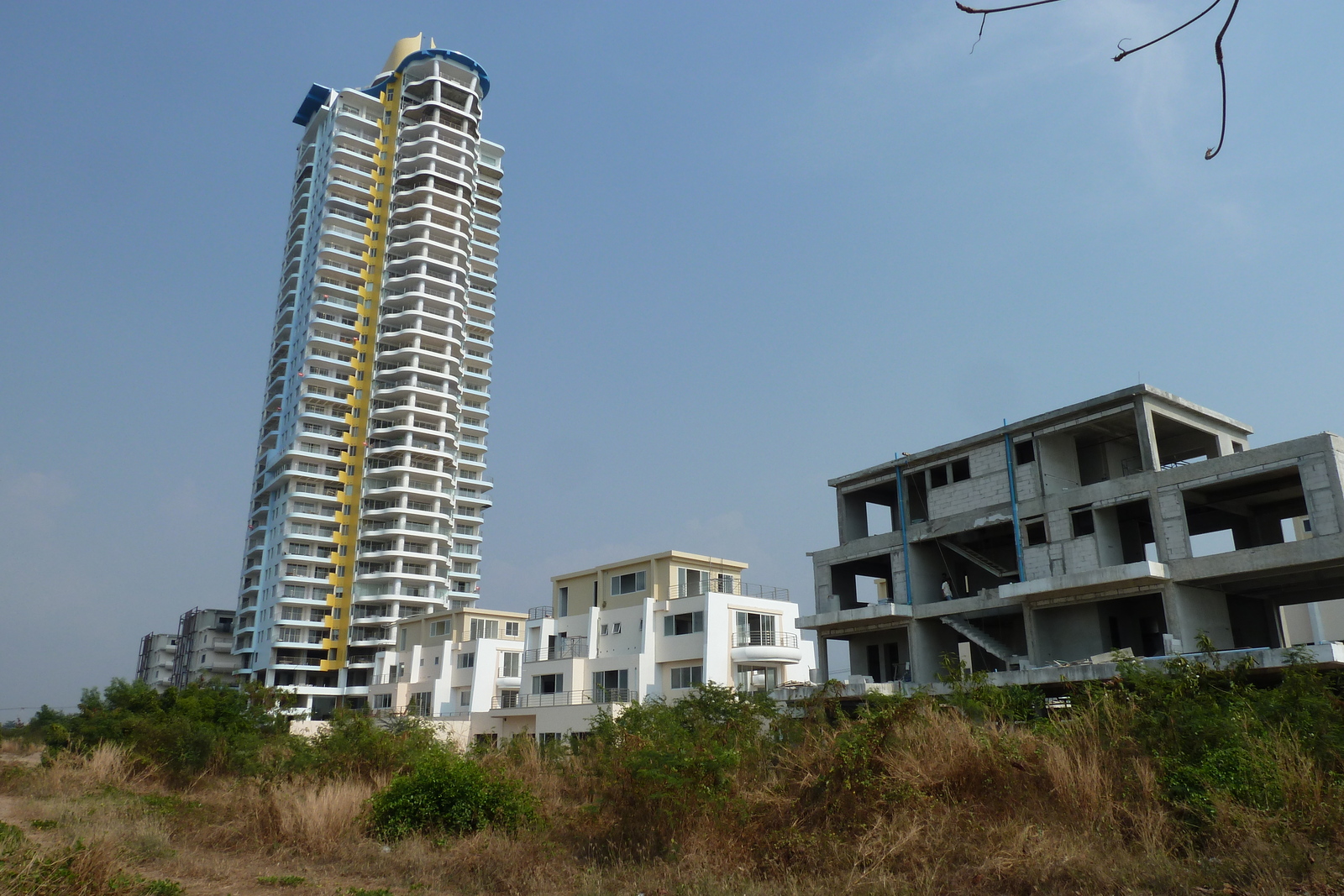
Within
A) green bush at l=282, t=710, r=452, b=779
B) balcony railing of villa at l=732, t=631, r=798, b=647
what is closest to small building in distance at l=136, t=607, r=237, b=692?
balcony railing of villa at l=732, t=631, r=798, b=647

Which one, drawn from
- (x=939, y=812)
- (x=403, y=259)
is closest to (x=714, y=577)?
(x=939, y=812)

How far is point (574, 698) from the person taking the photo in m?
48.1

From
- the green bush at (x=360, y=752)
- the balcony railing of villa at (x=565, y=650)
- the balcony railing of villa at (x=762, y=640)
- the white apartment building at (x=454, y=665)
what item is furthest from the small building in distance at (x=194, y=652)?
the green bush at (x=360, y=752)

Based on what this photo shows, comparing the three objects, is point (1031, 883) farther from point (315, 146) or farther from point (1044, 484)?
point (315, 146)

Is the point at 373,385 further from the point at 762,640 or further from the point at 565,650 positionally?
the point at 762,640

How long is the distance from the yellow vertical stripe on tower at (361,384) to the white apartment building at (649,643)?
33583 mm

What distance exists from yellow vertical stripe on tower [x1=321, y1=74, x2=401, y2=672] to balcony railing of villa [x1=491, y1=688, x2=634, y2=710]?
35329 mm

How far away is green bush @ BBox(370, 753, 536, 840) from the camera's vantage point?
51.5 ft

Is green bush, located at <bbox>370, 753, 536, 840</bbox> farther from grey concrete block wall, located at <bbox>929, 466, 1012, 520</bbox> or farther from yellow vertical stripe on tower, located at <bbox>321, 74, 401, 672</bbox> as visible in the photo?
yellow vertical stripe on tower, located at <bbox>321, 74, 401, 672</bbox>

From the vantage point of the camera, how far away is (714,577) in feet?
168

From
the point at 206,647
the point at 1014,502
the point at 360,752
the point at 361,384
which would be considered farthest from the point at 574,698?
the point at 206,647

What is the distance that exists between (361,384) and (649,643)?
5223cm

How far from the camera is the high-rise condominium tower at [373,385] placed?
80.1 meters

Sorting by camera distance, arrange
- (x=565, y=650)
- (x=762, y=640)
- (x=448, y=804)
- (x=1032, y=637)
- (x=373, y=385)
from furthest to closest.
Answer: (x=373, y=385) → (x=565, y=650) → (x=762, y=640) → (x=1032, y=637) → (x=448, y=804)
